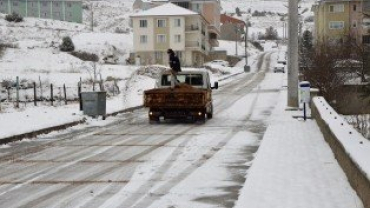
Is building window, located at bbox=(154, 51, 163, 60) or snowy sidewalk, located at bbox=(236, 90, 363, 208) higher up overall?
building window, located at bbox=(154, 51, 163, 60)

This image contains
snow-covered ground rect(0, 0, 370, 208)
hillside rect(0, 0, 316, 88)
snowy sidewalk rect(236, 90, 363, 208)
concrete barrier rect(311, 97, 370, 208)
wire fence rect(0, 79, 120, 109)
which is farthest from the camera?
hillside rect(0, 0, 316, 88)

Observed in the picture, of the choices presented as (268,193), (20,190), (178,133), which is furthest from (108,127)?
(268,193)

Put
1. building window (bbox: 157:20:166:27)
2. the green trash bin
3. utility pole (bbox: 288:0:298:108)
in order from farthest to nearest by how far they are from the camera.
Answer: building window (bbox: 157:20:166:27), utility pole (bbox: 288:0:298:108), the green trash bin

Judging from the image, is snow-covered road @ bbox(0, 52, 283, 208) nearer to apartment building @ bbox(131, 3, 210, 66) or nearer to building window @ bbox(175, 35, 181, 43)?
apartment building @ bbox(131, 3, 210, 66)

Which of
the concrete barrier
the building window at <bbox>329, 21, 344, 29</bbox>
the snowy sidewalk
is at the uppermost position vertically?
the building window at <bbox>329, 21, 344, 29</bbox>

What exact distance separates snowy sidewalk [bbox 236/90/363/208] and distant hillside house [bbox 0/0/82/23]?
4338 inches

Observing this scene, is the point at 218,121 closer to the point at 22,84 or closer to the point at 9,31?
the point at 22,84

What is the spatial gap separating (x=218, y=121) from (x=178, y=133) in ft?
13.8

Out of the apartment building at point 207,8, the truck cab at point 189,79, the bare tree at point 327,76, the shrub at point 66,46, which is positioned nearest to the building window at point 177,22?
the apartment building at point 207,8

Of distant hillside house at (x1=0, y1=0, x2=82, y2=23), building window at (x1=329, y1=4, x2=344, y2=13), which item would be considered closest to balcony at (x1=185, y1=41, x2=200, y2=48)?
building window at (x1=329, y1=4, x2=344, y2=13)

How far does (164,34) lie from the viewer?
3543 inches

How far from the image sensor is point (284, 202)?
845 cm

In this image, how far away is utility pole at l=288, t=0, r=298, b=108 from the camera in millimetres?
25594

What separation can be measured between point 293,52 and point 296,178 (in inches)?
643
